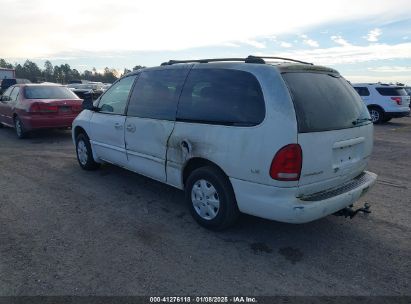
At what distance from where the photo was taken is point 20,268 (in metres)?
3.22

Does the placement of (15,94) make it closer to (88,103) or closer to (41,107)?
(41,107)

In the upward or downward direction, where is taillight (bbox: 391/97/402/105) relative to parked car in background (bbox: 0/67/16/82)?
downward

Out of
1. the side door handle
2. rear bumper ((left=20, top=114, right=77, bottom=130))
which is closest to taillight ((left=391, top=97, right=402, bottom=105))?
rear bumper ((left=20, top=114, right=77, bottom=130))

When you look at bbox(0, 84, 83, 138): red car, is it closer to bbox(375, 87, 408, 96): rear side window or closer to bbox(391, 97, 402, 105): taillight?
bbox(375, 87, 408, 96): rear side window

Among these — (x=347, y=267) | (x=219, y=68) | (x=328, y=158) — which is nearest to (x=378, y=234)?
(x=347, y=267)

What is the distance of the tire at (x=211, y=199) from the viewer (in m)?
3.68

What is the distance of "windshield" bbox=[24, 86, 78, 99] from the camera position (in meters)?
9.86

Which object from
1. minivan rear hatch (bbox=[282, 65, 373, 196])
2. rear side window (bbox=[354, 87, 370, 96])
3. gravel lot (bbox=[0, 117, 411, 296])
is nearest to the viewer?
gravel lot (bbox=[0, 117, 411, 296])

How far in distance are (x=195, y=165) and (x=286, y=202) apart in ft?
4.04

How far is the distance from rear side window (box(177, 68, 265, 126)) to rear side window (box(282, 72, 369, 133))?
359 millimetres

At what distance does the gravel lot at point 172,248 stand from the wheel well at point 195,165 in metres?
0.60

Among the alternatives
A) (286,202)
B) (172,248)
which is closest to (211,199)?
(172,248)

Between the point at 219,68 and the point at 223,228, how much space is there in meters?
1.79

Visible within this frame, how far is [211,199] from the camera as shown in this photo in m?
3.87
